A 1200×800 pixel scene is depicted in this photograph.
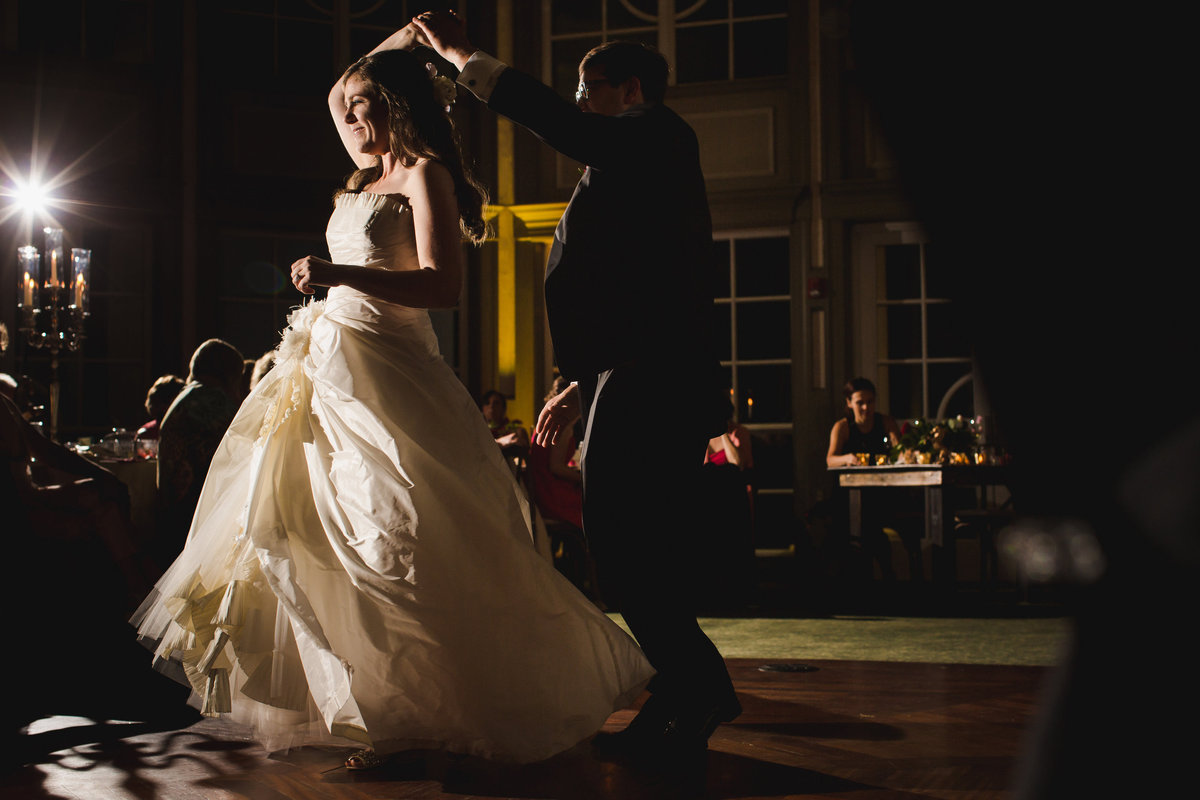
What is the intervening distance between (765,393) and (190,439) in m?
4.57

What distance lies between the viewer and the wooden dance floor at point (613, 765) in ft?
6.37

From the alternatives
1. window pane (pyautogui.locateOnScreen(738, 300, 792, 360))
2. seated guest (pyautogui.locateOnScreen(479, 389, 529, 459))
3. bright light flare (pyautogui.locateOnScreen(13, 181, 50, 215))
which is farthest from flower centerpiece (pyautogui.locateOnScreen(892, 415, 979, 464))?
bright light flare (pyautogui.locateOnScreen(13, 181, 50, 215))

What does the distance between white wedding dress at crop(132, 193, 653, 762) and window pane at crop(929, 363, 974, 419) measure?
6211mm

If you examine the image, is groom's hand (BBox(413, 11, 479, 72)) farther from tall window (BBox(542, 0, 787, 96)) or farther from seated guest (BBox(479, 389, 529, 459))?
tall window (BBox(542, 0, 787, 96))

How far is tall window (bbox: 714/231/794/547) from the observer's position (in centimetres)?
812

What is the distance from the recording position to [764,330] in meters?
8.27

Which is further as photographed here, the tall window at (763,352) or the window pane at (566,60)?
the window pane at (566,60)

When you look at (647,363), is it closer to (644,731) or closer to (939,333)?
(644,731)

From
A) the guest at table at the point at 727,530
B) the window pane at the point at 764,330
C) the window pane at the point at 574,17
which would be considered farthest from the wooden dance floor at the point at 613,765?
the window pane at the point at 574,17

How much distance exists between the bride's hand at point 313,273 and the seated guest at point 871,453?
15.0 ft

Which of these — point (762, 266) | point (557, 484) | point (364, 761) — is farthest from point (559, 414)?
point (762, 266)

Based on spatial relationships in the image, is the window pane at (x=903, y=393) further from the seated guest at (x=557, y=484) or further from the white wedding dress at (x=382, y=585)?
the white wedding dress at (x=382, y=585)

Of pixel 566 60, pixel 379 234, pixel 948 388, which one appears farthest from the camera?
pixel 566 60

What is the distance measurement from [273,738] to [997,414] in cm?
200
